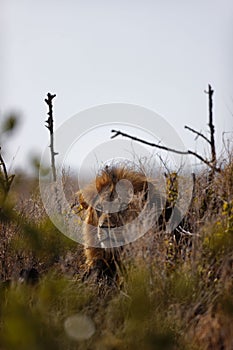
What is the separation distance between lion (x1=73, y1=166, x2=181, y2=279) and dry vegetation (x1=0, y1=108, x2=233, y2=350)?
1.22ft

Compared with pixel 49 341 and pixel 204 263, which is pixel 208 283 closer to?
pixel 204 263

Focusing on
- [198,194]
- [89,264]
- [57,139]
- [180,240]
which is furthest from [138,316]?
[57,139]

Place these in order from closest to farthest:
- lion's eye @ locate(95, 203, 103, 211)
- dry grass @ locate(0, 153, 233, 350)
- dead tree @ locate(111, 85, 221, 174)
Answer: dry grass @ locate(0, 153, 233, 350)
dead tree @ locate(111, 85, 221, 174)
lion's eye @ locate(95, 203, 103, 211)

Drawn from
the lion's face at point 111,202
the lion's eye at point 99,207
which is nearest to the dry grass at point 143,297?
the lion's face at point 111,202

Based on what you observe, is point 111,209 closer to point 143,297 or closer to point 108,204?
point 108,204

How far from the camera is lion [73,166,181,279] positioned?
5.92m

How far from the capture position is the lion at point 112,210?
19.4 feet

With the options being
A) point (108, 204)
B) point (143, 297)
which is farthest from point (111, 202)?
point (143, 297)

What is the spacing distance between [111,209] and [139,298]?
290 centimetres

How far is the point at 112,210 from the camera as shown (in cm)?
648

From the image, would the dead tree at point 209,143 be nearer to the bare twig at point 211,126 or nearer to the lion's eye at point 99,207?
the bare twig at point 211,126

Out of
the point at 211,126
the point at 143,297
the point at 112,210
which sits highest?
the point at 211,126

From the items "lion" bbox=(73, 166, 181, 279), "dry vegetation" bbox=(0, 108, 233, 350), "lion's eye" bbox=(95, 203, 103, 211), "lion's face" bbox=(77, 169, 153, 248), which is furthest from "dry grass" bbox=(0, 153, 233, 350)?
"lion's eye" bbox=(95, 203, 103, 211)

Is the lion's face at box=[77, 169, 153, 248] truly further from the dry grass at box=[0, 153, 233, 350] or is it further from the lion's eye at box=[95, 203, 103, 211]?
the dry grass at box=[0, 153, 233, 350]
